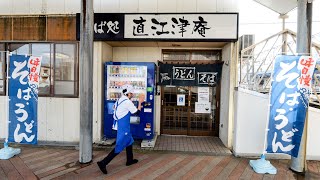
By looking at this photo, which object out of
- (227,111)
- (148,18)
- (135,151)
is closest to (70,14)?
(148,18)

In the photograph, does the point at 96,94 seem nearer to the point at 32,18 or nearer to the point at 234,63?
the point at 32,18

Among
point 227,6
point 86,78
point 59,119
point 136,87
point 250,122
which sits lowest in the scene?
point 59,119

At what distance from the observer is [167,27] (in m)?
5.68

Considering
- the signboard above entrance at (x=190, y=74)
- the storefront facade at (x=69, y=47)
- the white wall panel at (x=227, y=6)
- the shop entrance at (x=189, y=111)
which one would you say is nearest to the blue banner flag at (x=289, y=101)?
the storefront facade at (x=69, y=47)

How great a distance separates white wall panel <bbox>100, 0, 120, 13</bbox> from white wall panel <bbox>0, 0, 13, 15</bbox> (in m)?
2.89

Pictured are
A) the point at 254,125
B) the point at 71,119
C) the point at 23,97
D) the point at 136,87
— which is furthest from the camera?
the point at 71,119

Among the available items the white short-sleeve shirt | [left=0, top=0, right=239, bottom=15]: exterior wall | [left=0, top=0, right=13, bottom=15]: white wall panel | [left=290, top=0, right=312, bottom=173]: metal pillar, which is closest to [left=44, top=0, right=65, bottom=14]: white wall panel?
[left=0, top=0, right=239, bottom=15]: exterior wall

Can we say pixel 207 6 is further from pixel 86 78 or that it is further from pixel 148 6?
pixel 86 78

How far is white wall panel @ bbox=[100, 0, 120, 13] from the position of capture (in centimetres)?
602

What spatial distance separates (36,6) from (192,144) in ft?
21.0

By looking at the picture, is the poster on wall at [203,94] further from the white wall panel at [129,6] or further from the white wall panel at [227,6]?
the white wall panel at [129,6]

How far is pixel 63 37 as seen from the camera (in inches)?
235

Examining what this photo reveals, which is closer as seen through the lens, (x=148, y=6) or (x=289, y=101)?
(x=289, y=101)

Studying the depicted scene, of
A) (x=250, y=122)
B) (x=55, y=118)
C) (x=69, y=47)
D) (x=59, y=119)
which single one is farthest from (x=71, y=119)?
(x=250, y=122)
